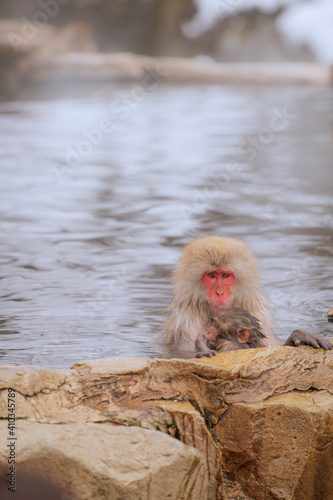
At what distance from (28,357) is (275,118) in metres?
12.0

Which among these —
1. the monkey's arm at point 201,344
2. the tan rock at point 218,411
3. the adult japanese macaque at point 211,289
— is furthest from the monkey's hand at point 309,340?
the adult japanese macaque at point 211,289

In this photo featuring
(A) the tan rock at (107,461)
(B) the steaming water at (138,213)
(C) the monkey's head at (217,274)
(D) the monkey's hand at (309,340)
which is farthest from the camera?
(B) the steaming water at (138,213)

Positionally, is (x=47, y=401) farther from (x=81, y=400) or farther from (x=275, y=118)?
(x=275, y=118)

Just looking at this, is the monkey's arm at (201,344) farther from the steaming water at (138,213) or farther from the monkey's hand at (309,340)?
the steaming water at (138,213)

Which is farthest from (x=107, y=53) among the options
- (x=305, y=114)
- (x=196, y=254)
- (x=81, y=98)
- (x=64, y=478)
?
(x=64, y=478)

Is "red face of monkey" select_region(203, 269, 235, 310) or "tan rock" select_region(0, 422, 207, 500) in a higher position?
"red face of monkey" select_region(203, 269, 235, 310)

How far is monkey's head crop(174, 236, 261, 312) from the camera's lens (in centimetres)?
420

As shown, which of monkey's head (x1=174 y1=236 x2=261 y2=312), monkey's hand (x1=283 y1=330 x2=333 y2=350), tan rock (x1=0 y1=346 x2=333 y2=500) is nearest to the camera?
tan rock (x1=0 y1=346 x2=333 y2=500)

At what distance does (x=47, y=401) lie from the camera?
9.90 ft

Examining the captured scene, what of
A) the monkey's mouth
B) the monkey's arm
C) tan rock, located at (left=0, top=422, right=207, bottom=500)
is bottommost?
tan rock, located at (left=0, top=422, right=207, bottom=500)

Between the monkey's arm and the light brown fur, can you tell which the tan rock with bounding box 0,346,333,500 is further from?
the light brown fur

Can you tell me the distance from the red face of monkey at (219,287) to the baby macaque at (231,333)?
18cm

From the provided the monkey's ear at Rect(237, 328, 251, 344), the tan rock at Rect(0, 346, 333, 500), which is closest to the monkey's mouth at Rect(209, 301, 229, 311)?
the monkey's ear at Rect(237, 328, 251, 344)

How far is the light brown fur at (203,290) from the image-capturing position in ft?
13.9
